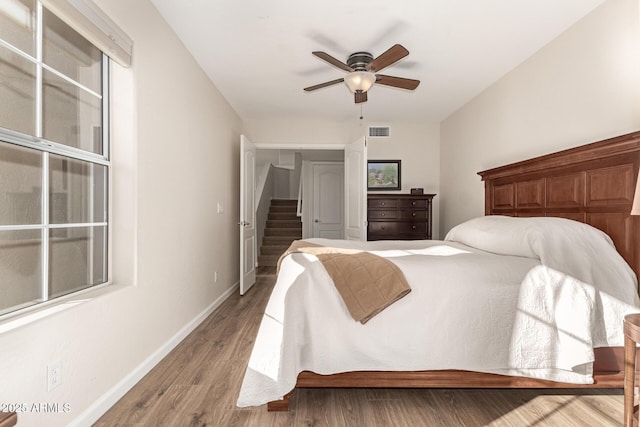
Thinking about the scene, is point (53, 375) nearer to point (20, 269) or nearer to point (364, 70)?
point (20, 269)

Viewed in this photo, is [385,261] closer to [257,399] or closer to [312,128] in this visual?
[257,399]

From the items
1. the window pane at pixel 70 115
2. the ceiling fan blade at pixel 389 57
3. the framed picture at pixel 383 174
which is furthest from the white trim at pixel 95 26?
the framed picture at pixel 383 174

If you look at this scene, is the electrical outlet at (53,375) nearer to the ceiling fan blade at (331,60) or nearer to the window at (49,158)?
the window at (49,158)

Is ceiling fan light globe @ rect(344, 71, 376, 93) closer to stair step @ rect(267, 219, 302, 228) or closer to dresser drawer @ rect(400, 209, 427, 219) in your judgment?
dresser drawer @ rect(400, 209, 427, 219)

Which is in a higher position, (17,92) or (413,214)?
(17,92)

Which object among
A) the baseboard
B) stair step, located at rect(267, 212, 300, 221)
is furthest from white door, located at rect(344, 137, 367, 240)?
stair step, located at rect(267, 212, 300, 221)

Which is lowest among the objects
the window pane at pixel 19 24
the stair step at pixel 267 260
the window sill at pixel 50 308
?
the stair step at pixel 267 260

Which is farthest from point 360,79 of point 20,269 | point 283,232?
point 283,232

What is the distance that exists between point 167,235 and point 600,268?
110 inches

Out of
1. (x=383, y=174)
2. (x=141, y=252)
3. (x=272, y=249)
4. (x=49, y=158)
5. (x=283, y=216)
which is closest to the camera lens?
(x=49, y=158)

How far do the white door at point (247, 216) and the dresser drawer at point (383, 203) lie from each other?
5.52 ft

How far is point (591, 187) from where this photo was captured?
222 centimetres

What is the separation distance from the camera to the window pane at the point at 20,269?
1378mm

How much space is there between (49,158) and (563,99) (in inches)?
136
